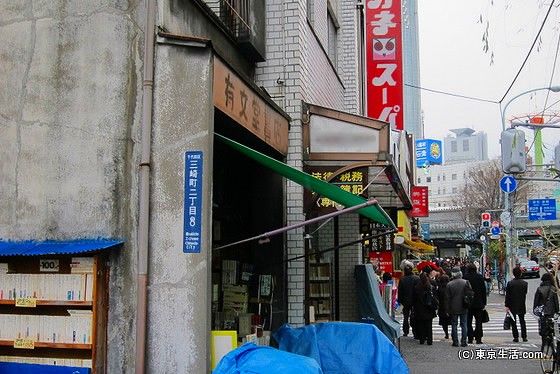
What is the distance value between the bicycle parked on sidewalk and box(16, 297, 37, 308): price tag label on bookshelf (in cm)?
763

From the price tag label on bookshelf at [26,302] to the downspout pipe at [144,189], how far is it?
1063 mm

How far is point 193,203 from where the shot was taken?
608 cm

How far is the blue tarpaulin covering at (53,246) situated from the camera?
5887 mm

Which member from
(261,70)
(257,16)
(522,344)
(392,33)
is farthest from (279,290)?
(392,33)

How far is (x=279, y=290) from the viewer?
9.64m

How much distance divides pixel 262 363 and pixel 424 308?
10.8m

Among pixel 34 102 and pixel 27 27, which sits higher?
pixel 27 27

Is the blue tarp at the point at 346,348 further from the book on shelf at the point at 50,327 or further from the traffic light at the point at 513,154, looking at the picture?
the traffic light at the point at 513,154

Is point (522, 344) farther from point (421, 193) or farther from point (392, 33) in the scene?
point (421, 193)

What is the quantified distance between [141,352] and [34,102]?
8.85 ft

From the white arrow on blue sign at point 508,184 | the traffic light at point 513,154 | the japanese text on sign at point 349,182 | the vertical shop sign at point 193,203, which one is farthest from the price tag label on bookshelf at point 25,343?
the white arrow on blue sign at point 508,184

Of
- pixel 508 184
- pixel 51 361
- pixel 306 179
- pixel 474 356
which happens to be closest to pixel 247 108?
pixel 306 179

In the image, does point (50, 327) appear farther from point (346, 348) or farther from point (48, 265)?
point (346, 348)

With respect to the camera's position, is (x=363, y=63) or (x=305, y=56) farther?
(x=363, y=63)
